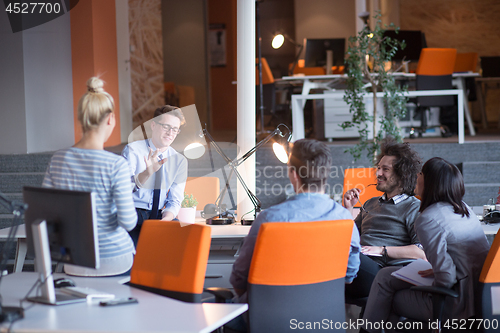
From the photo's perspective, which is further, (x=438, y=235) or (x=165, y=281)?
(x=438, y=235)

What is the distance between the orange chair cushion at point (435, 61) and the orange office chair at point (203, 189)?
421cm

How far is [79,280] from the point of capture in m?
2.03

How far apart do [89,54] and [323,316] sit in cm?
581

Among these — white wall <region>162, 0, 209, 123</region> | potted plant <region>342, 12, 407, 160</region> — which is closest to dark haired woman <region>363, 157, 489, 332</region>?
potted plant <region>342, 12, 407, 160</region>

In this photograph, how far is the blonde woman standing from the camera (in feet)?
6.25

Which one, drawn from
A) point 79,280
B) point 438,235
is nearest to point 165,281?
point 79,280

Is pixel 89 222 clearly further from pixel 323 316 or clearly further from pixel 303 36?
pixel 303 36

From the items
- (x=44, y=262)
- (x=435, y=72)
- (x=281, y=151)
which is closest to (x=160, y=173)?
(x=281, y=151)

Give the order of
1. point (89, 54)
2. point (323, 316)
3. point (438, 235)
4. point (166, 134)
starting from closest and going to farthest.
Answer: point (323, 316) < point (438, 235) < point (166, 134) < point (89, 54)

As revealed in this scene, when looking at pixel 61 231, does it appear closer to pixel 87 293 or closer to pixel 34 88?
pixel 87 293

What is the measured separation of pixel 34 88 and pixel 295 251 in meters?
5.03

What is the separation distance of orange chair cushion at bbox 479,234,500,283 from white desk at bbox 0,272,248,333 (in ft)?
3.48

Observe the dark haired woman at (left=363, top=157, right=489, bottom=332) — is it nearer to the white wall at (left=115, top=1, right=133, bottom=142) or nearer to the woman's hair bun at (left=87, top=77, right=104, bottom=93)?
the woman's hair bun at (left=87, top=77, right=104, bottom=93)

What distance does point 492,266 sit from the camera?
205cm
